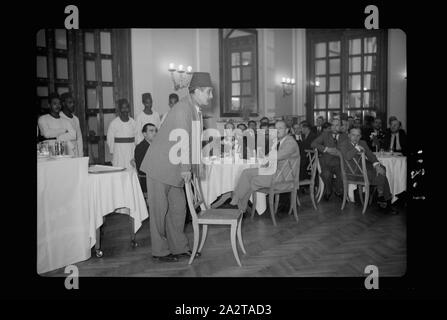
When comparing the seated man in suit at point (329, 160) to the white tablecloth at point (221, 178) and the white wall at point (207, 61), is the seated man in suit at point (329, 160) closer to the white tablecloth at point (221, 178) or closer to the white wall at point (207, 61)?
the white tablecloth at point (221, 178)

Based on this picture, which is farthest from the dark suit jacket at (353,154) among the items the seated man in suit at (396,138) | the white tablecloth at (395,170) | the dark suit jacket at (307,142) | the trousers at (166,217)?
the trousers at (166,217)

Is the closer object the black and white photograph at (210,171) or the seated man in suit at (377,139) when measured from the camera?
the black and white photograph at (210,171)

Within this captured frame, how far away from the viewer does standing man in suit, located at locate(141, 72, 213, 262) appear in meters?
3.39

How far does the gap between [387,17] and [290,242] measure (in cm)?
223

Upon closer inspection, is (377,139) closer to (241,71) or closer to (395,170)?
(395,170)

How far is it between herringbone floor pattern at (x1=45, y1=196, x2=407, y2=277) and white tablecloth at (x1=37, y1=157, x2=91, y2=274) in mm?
127

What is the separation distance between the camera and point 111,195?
11.7ft

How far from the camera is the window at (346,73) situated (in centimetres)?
837

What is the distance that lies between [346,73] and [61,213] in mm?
7155

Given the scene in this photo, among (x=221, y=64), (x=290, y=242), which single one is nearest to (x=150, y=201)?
(x=290, y=242)

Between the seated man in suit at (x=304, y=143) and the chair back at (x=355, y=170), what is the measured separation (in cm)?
49

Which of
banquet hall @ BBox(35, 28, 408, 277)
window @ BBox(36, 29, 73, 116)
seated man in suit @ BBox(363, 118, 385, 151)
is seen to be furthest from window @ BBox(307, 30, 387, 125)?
window @ BBox(36, 29, 73, 116)

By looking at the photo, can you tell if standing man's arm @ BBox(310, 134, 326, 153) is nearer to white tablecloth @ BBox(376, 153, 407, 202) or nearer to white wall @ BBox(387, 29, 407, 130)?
white tablecloth @ BBox(376, 153, 407, 202)

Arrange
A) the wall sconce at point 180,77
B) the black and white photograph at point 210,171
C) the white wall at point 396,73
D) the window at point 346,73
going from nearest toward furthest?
the black and white photograph at point 210,171 → the wall sconce at point 180,77 → the white wall at point 396,73 → the window at point 346,73
